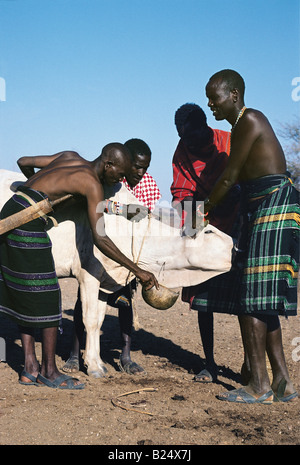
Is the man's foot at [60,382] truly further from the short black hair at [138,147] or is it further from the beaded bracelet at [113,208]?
the short black hair at [138,147]

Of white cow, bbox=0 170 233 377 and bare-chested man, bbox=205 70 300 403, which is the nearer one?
bare-chested man, bbox=205 70 300 403

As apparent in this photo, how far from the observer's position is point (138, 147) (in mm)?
5273

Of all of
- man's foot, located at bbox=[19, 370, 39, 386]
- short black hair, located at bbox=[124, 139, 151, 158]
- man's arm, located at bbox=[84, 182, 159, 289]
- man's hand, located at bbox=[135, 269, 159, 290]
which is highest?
short black hair, located at bbox=[124, 139, 151, 158]

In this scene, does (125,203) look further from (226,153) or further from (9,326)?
(9,326)

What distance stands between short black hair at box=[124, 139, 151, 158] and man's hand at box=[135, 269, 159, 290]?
4.43 feet

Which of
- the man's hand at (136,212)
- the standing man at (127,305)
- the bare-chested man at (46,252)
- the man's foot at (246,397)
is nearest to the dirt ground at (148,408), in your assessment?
the man's foot at (246,397)

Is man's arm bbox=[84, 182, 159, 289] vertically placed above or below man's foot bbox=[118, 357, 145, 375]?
above

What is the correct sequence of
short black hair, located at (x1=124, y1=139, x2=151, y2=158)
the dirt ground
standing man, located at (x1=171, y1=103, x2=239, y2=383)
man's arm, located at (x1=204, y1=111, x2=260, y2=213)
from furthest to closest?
short black hair, located at (x1=124, y1=139, x2=151, y2=158) < standing man, located at (x1=171, y1=103, x2=239, y2=383) < man's arm, located at (x1=204, y1=111, x2=260, y2=213) < the dirt ground

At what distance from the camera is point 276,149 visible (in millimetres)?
3951

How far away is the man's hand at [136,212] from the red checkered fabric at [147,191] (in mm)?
744

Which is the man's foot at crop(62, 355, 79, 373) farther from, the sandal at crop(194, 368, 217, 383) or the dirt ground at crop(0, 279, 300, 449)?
the sandal at crop(194, 368, 217, 383)

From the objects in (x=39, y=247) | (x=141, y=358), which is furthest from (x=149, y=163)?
(x=141, y=358)

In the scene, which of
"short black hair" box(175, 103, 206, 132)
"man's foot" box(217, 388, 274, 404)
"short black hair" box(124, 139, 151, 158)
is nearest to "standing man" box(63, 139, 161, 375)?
"short black hair" box(124, 139, 151, 158)

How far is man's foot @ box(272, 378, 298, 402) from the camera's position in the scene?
420cm
